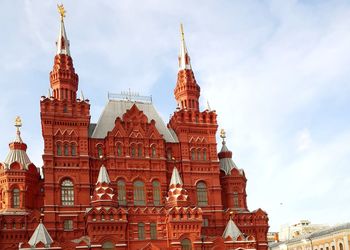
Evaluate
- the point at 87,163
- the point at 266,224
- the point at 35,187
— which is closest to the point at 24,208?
the point at 35,187

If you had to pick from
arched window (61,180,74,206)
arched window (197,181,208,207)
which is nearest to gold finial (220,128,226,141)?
arched window (197,181,208,207)

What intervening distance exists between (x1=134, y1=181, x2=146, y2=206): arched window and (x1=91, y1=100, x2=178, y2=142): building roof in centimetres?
674

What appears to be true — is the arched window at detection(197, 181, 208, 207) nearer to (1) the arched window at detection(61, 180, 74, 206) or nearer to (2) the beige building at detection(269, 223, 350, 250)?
(1) the arched window at detection(61, 180, 74, 206)

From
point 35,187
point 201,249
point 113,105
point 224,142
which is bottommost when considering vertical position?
point 201,249

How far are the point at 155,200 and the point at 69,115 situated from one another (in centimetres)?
1351

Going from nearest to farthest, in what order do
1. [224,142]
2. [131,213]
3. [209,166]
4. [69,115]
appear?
[131,213] → [69,115] → [209,166] → [224,142]

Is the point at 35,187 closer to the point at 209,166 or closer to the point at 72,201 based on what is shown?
the point at 72,201

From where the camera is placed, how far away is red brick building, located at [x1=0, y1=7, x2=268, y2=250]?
49.5m

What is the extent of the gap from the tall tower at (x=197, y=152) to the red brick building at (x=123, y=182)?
12 centimetres

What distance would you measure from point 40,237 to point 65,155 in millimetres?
10141

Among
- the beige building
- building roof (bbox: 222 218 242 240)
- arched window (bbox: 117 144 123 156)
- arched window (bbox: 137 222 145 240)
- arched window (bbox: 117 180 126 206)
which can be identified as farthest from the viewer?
the beige building

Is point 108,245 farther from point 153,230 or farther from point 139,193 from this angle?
point 139,193

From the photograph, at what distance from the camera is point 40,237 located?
46250mm

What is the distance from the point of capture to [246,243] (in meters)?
52.8
